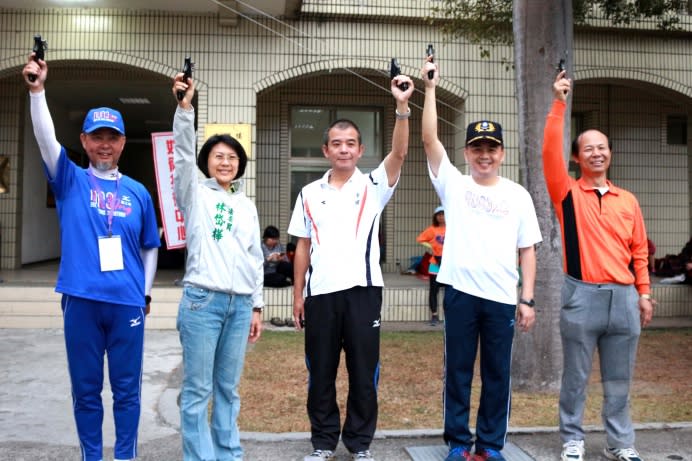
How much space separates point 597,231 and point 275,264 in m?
6.77

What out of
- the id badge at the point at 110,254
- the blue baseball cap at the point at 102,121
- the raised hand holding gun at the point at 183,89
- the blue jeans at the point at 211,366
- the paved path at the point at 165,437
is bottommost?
the paved path at the point at 165,437

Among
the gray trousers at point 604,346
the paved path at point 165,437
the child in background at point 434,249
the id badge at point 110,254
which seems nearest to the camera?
the id badge at point 110,254

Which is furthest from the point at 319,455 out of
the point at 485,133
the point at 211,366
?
the point at 485,133

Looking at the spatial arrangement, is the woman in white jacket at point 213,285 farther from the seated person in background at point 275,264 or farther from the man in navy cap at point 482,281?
the seated person in background at point 275,264

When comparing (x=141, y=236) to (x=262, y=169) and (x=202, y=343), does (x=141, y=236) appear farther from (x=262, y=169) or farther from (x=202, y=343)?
(x=262, y=169)

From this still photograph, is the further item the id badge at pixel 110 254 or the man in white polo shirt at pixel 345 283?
the man in white polo shirt at pixel 345 283

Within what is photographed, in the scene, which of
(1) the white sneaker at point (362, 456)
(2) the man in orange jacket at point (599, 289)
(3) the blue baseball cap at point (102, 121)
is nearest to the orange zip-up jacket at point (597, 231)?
(2) the man in orange jacket at point (599, 289)

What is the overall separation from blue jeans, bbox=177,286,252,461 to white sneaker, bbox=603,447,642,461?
223 cm

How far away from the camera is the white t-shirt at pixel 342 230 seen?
12.1 ft

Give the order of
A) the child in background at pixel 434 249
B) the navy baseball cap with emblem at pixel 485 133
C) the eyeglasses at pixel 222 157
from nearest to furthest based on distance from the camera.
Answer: the eyeglasses at pixel 222 157 < the navy baseball cap with emblem at pixel 485 133 < the child in background at pixel 434 249

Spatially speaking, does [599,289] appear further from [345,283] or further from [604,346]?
[345,283]

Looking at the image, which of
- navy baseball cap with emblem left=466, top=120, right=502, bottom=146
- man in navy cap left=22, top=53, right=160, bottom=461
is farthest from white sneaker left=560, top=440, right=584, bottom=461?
man in navy cap left=22, top=53, right=160, bottom=461

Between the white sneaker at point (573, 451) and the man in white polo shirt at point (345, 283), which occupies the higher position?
the man in white polo shirt at point (345, 283)

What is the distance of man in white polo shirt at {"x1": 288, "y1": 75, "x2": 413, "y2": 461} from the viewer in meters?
3.70
